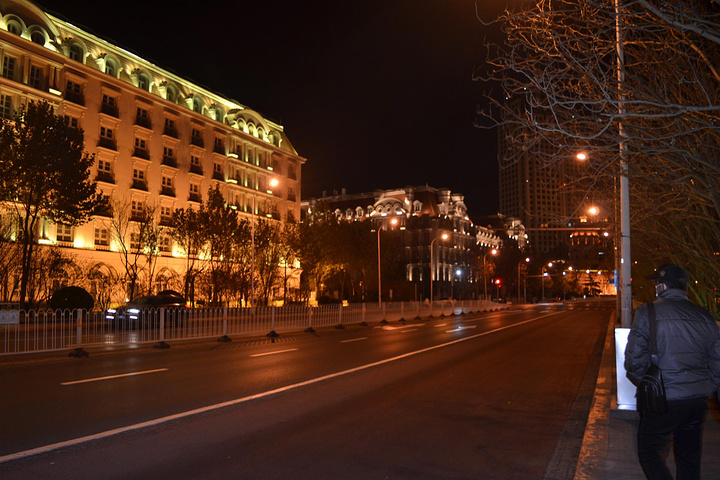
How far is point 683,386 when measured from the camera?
4.07 m

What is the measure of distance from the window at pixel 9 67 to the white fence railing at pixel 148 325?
27.6m

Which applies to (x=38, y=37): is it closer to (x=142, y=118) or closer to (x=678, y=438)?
(x=142, y=118)

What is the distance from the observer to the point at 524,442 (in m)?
6.95

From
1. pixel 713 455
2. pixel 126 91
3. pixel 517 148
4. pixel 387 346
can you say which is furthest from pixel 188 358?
pixel 126 91

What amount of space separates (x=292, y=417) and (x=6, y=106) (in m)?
42.4

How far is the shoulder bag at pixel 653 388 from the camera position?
4.00 metres

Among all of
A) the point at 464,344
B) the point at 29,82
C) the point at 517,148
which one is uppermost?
the point at 29,82

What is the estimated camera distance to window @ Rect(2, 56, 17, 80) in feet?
132

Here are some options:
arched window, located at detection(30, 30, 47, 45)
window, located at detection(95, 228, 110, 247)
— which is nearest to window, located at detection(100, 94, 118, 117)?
arched window, located at detection(30, 30, 47, 45)

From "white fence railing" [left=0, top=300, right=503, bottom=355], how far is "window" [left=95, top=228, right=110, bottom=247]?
26041 mm

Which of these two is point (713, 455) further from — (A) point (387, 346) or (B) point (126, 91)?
(B) point (126, 91)

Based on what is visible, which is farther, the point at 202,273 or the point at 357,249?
the point at 357,249

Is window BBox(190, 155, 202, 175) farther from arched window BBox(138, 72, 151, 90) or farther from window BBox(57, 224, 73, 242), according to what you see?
window BBox(57, 224, 73, 242)

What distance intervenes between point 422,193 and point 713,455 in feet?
364
